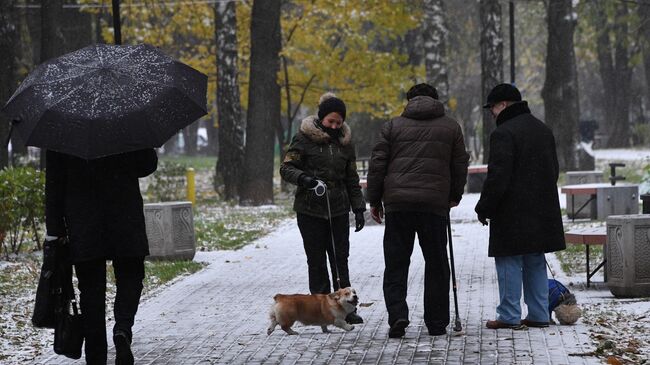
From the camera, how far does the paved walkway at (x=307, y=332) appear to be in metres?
8.95

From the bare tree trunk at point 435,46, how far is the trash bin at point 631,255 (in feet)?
71.9

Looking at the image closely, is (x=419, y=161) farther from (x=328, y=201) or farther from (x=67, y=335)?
(x=67, y=335)

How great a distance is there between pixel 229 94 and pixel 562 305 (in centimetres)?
2189

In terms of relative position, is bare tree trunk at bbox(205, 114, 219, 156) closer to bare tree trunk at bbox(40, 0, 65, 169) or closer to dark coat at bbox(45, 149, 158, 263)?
bare tree trunk at bbox(40, 0, 65, 169)

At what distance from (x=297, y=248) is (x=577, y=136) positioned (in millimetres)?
21393

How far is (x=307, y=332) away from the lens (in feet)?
33.5

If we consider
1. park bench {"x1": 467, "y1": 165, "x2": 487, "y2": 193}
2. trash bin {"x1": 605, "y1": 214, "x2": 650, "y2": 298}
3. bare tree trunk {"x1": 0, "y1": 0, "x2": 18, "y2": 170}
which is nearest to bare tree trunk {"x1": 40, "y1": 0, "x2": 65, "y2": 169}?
bare tree trunk {"x1": 0, "y1": 0, "x2": 18, "y2": 170}

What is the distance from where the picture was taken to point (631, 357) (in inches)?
343

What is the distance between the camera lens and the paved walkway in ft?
29.3

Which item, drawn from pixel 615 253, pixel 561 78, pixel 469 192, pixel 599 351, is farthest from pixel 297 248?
pixel 561 78

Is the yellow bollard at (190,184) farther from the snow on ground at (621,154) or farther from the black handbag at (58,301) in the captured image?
the snow on ground at (621,154)

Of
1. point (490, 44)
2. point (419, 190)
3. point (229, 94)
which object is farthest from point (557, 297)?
point (490, 44)

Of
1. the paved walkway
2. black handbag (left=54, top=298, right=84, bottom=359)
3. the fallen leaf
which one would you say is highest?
black handbag (left=54, top=298, right=84, bottom=359)

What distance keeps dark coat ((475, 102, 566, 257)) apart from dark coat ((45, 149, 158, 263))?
Result: 288cm
